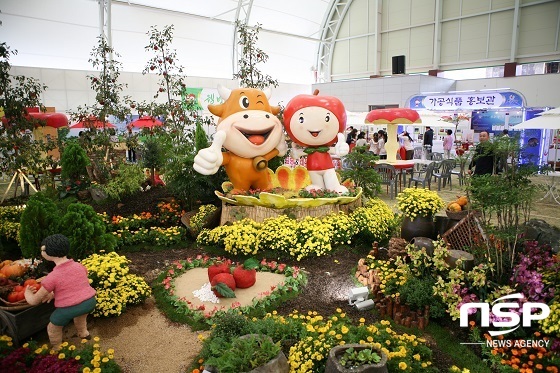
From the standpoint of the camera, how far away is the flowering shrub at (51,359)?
309 centimetres

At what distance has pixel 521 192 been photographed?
13.4ft

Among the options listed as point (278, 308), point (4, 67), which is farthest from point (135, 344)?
point (4, 67)

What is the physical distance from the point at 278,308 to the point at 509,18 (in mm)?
17565

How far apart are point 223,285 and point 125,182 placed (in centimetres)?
408

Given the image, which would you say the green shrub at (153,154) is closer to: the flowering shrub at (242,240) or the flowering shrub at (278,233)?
the flowering shrub at (242,240)

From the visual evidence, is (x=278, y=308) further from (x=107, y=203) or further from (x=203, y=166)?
(x=107, y=203)

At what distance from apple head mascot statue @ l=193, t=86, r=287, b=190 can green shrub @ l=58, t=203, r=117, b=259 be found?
5.91 ft

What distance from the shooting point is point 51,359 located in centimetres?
318

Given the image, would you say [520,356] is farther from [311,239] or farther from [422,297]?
[311,239]

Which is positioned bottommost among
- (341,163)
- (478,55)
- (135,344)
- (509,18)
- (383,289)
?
(135,344)

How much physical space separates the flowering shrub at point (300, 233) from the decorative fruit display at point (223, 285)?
1.05m

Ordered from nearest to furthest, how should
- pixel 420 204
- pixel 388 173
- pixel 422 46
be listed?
pixel 420 204 → pixel 388 173 → pixel 422 46

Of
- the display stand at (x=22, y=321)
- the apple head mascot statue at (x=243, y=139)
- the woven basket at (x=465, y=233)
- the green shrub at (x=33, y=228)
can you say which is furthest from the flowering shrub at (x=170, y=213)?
the woven basket at (x=465, y=233)

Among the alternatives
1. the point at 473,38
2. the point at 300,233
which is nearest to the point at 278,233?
the point at 300,233
